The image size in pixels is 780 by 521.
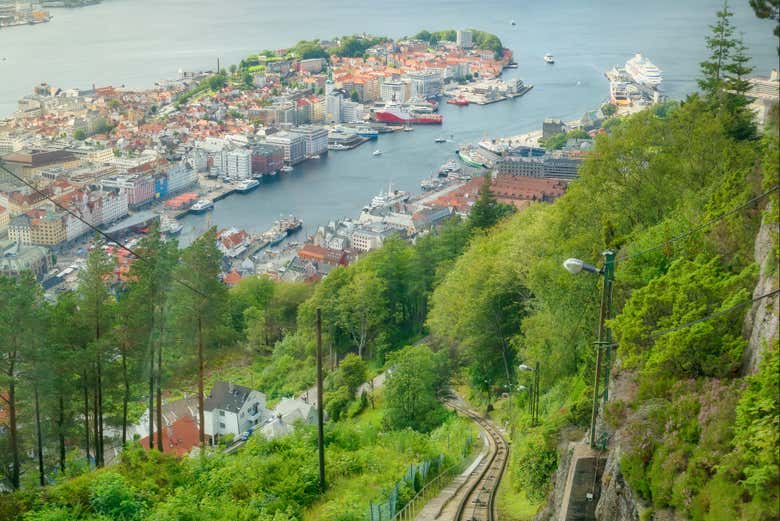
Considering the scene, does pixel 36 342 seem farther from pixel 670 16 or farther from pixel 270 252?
pixel 670 16

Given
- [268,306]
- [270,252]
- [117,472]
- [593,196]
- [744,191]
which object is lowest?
[270,252]

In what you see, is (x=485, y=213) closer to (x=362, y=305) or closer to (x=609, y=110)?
(x=362, y=305)

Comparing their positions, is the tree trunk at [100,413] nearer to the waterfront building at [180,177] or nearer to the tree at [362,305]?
the tree at [362,305]

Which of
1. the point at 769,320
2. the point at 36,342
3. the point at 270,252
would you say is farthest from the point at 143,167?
the point at 769,320

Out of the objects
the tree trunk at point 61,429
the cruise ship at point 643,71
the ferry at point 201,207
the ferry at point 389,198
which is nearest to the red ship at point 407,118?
the cruise ship at point 643,71

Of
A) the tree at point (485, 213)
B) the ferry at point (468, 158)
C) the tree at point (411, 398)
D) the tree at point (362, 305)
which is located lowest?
the ferry at point (468, 158)

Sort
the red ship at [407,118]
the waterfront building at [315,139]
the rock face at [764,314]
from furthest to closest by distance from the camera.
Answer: the red ship at [407,118] → the waterfront building at [315,139] → the rock face at [764,314]
